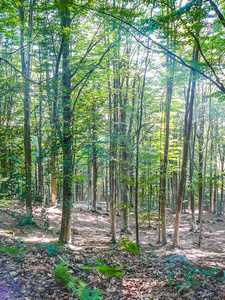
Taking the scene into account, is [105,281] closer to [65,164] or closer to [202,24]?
[65,164]

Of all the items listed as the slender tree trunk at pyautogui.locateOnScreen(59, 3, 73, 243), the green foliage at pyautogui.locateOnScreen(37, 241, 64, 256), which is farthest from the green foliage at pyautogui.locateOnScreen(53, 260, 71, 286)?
the slender tree trunk at pyautogui.locateOnScreen(59, 3, 73, 243)

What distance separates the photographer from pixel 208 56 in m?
5.39

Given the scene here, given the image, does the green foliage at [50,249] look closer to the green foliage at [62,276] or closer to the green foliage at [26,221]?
the green foliage at [62,276]

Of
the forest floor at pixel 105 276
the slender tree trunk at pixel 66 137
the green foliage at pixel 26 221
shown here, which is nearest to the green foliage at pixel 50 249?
the forest floor at pixel 105 276

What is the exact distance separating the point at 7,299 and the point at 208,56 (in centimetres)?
740

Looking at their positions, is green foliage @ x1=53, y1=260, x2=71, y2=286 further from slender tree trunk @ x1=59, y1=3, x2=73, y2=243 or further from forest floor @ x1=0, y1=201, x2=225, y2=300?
slender tree trunk @ x1=59, y1=3, x2=73, y2=243

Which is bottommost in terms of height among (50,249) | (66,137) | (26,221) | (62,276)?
(26,221)

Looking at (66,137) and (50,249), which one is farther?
(66,137)

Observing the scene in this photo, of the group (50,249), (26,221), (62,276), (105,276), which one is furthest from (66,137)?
(26,221)

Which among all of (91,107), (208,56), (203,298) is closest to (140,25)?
(208,56)

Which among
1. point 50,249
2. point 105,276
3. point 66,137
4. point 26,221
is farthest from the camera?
point 26,221

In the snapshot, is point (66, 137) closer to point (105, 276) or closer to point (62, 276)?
point (62, 276)

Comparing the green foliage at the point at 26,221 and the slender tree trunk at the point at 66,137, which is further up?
the slender tree trunk at the point at 66,137

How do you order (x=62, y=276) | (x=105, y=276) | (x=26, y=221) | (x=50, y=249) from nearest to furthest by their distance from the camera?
(x=62, y=276), (x=105, y=276), (x=50, y=249), (x=26, y=221)
